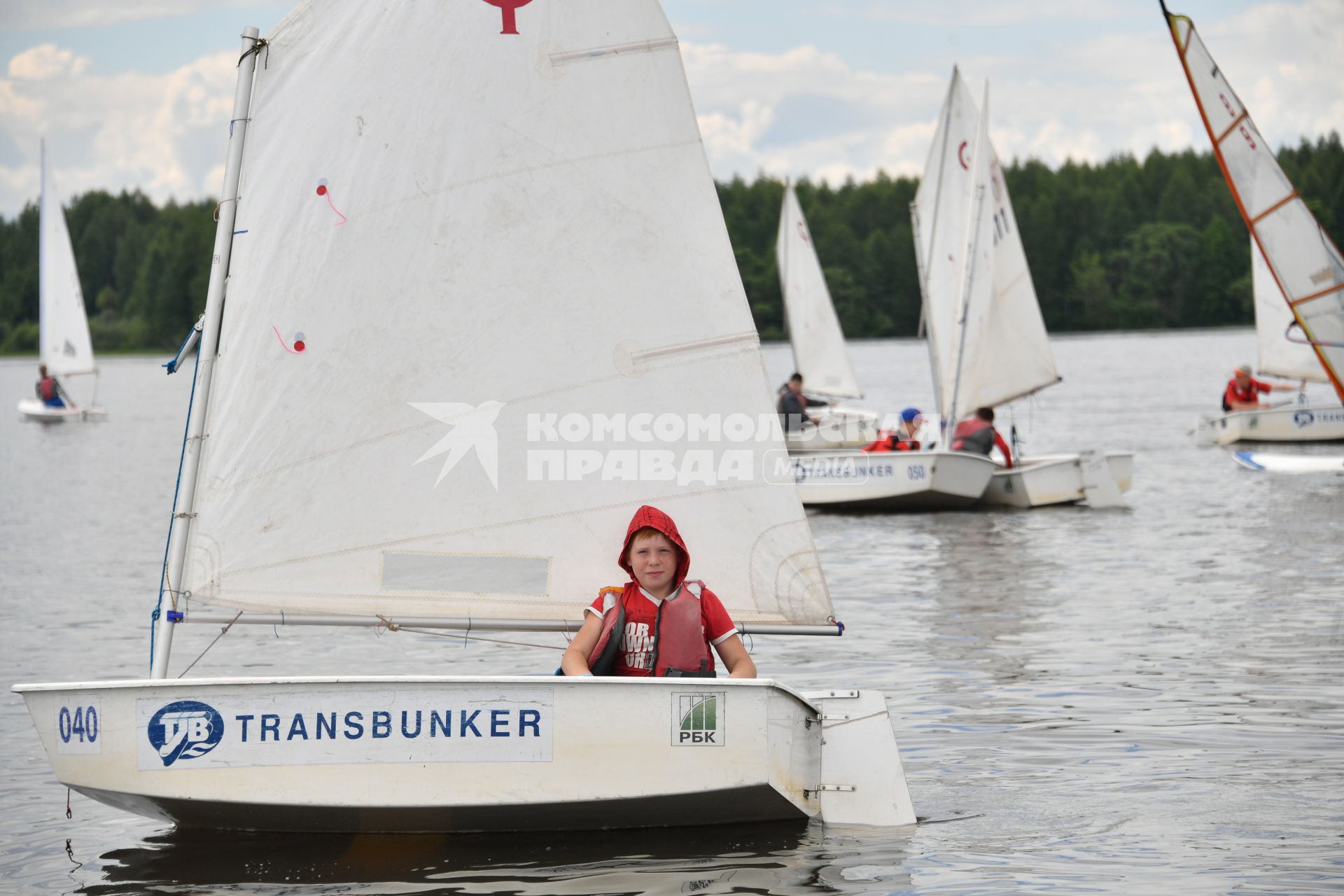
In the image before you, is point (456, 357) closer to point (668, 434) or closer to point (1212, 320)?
point (668, 434)

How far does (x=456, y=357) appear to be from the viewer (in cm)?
797

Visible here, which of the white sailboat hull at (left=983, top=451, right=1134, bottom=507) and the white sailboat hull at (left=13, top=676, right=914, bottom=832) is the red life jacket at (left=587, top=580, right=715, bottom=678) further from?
the white sailboat hull at (left=983, top=451, right=1134, bottom=507)

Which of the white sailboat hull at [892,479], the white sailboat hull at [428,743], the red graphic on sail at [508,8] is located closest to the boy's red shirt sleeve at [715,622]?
the white sailboat hull at [428,743]

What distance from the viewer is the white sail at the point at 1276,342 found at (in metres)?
32.8

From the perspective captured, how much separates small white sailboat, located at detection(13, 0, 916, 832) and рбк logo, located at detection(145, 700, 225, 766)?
0.05 feet

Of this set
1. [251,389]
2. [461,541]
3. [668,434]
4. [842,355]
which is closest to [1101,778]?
[668,434]

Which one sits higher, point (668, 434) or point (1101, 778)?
point (668, 434)

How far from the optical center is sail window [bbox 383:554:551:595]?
791 centimetres

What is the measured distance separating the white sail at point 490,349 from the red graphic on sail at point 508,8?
0.03 ft

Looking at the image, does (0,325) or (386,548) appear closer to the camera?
(386,548)

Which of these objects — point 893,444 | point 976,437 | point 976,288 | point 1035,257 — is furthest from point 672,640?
point 1035,257

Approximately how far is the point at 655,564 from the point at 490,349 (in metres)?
1.35

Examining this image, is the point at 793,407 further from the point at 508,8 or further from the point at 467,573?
the point at 508,8

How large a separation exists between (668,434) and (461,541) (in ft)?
3.64
